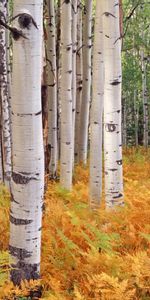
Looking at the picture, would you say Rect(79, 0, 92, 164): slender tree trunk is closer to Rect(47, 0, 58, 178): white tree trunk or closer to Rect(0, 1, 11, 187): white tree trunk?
Rect(47, 0, 58, 178): white tree trunk

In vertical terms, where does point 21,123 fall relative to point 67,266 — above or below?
above

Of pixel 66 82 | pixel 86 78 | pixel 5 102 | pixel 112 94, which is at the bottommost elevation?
pixel 5 102

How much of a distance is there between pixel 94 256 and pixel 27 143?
1420mm

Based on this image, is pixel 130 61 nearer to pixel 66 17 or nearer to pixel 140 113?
pixel 140 113

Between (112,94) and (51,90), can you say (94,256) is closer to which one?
(112,94)

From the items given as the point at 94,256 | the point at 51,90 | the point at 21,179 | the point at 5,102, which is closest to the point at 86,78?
the point at 51,90

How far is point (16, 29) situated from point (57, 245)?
2.45m

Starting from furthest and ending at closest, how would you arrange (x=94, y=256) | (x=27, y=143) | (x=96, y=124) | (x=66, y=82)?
(x=66, y=82) → (x=96, y=124) → (x=94, y=256) → (x=27, y=143)

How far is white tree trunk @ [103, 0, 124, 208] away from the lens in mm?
5906

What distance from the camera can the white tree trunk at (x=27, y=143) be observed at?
3760mm

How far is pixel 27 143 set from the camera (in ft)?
12.7

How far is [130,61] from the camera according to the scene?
Answer: 2420cm

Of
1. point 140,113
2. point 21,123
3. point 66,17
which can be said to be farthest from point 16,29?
point 140,113

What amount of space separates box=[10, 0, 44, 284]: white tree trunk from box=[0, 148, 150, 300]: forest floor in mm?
280
